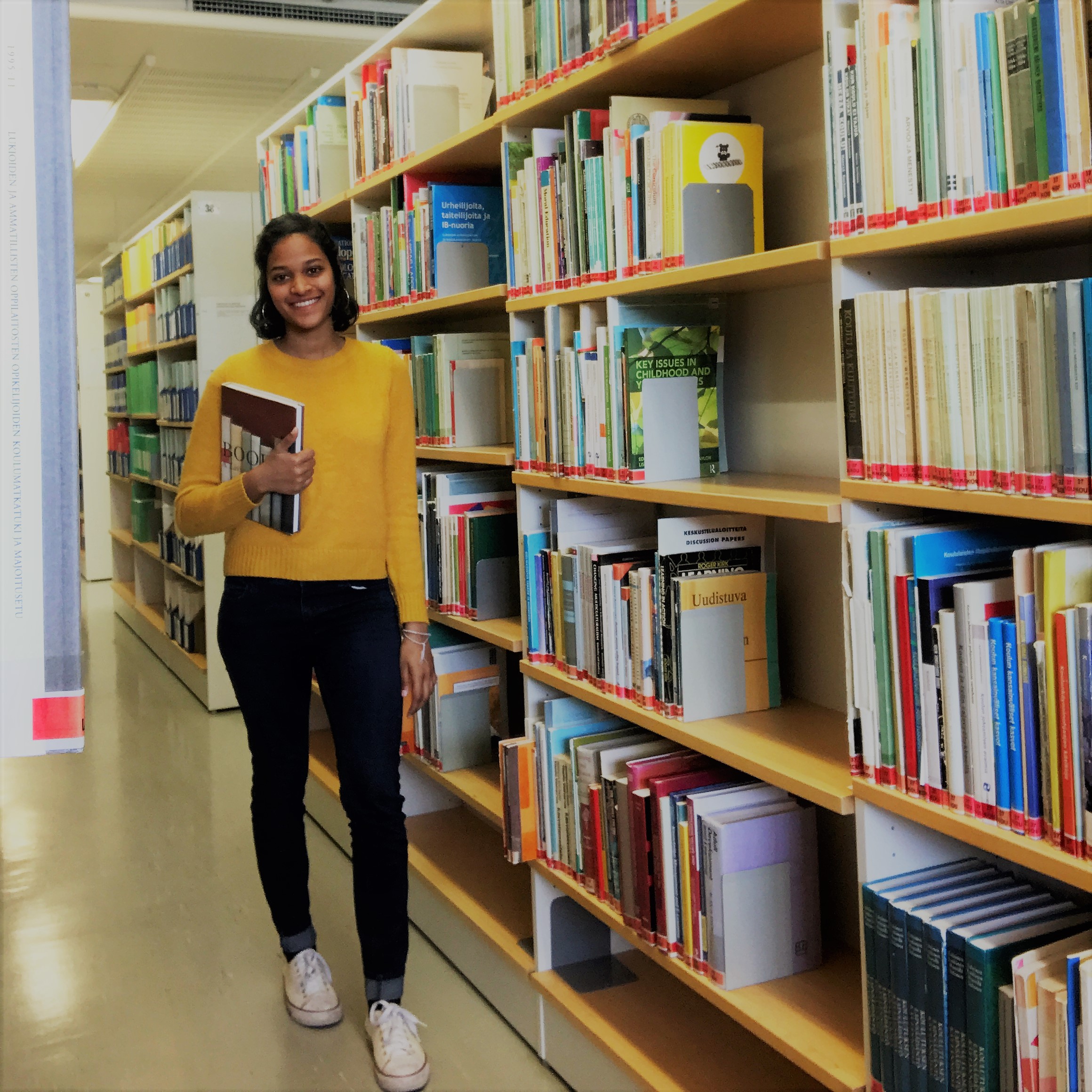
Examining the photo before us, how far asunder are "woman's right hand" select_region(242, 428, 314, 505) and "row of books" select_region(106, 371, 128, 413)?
5874mm

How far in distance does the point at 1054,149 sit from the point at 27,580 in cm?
104

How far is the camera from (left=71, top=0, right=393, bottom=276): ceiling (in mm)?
5430

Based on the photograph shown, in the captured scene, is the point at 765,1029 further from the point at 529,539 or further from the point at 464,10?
the point at 464,10

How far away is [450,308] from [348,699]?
3.60 feet

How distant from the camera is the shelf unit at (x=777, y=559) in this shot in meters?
1.76

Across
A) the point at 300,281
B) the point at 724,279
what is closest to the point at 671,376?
the point at 724,279

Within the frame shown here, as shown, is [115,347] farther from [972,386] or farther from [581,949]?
[972,386]

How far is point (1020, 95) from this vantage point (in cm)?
127

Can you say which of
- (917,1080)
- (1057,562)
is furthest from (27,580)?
(917,1080)

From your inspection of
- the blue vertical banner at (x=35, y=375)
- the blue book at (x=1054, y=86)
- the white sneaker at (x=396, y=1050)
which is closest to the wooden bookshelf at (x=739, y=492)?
the blue book at (x=1054, y=86)

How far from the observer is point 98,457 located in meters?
9.58

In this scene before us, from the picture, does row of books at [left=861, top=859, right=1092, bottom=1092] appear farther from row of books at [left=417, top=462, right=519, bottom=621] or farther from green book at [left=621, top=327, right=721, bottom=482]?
row of books at [left=417, top=462, right=519, bottom=621]

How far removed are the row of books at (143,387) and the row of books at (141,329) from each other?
0.10 m

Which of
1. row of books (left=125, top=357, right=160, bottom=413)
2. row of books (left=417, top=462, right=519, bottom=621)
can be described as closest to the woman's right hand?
row of books (left=417, top=462, right=519, bottom=621)
